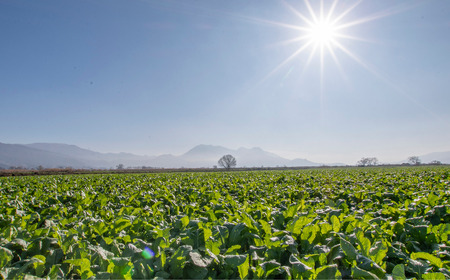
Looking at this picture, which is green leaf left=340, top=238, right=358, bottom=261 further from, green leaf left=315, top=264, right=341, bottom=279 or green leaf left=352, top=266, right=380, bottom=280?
green leaf left=315, top=264, right=341, bottom=279

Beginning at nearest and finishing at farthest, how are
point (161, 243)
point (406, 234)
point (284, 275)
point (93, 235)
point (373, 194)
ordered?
point (284, 275) < point (161, 243) < point (406, 234) < point (93, 235) < point (373, 194)

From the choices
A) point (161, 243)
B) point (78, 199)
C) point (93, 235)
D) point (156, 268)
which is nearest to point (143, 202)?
point (78, 199)

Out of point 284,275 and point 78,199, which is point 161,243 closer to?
point 284,275

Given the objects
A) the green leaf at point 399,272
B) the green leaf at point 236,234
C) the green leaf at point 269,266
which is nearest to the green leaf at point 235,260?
the green leaf at point 269,266

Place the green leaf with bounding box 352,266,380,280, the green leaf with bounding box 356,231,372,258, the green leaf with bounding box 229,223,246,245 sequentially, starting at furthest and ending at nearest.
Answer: the green leaf with bounding box 229,223,246,245, the green leaf with bounding box 356,231,372,258, the green leaf with bounding box 352,266,380,280

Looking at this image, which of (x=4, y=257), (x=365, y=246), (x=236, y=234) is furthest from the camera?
(x=236, y=234)

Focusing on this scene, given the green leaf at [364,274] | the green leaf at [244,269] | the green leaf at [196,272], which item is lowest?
the green leaf at [196,272]

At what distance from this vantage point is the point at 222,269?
1989 mm

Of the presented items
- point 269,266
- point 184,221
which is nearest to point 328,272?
point 269,266

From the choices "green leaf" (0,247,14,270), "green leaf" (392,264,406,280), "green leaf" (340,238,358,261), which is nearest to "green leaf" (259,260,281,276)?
"green leaf" (340,238,358,261)

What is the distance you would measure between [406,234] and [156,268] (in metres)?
3.04

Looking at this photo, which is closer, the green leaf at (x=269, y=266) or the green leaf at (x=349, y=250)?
the green leaf at (x=269, y=266)

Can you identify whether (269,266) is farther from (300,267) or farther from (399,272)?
(399,272)

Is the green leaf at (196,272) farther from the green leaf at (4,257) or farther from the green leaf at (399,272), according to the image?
the green leaf at (4,257)
